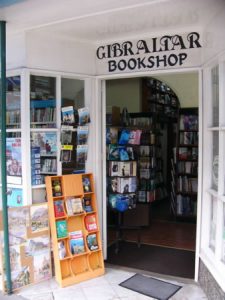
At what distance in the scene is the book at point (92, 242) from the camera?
159 inches

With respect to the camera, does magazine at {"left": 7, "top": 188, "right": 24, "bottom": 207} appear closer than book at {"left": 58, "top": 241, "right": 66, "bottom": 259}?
No

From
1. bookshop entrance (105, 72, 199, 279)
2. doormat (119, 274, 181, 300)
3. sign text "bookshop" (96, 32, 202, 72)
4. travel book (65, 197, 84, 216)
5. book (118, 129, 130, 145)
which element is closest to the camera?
doormat (119, 274, 181, 300)

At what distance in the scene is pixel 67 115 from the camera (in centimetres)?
410

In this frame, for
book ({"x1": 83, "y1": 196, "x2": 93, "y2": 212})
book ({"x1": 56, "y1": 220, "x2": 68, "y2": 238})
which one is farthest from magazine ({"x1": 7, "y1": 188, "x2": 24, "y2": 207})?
book ({"x1": 83, "y1": 196, "x2": 93, "y2": 212})

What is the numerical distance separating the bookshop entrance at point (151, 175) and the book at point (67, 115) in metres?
0.89

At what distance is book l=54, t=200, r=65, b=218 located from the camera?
386cm

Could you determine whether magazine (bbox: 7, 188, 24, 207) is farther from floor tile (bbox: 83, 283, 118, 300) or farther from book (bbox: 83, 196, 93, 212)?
floor tile (bbox: 83, 283, 118, 300)

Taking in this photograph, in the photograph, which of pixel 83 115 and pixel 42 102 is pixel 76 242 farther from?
pixel 42 102

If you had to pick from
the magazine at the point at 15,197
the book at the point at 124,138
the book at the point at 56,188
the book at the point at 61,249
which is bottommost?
the book at the point at 61,249

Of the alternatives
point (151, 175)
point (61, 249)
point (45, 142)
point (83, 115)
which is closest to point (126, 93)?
point (151, 175)

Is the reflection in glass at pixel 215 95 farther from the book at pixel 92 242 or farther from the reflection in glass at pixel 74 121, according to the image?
the book at pixel 92 242

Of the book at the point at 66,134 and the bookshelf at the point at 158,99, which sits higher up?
the bookshelf at the point at 158,99

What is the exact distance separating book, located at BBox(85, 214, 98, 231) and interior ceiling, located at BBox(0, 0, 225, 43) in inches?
81.9

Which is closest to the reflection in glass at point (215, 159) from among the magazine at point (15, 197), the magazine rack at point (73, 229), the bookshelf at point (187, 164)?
the magazine rack at point (73, 229)
